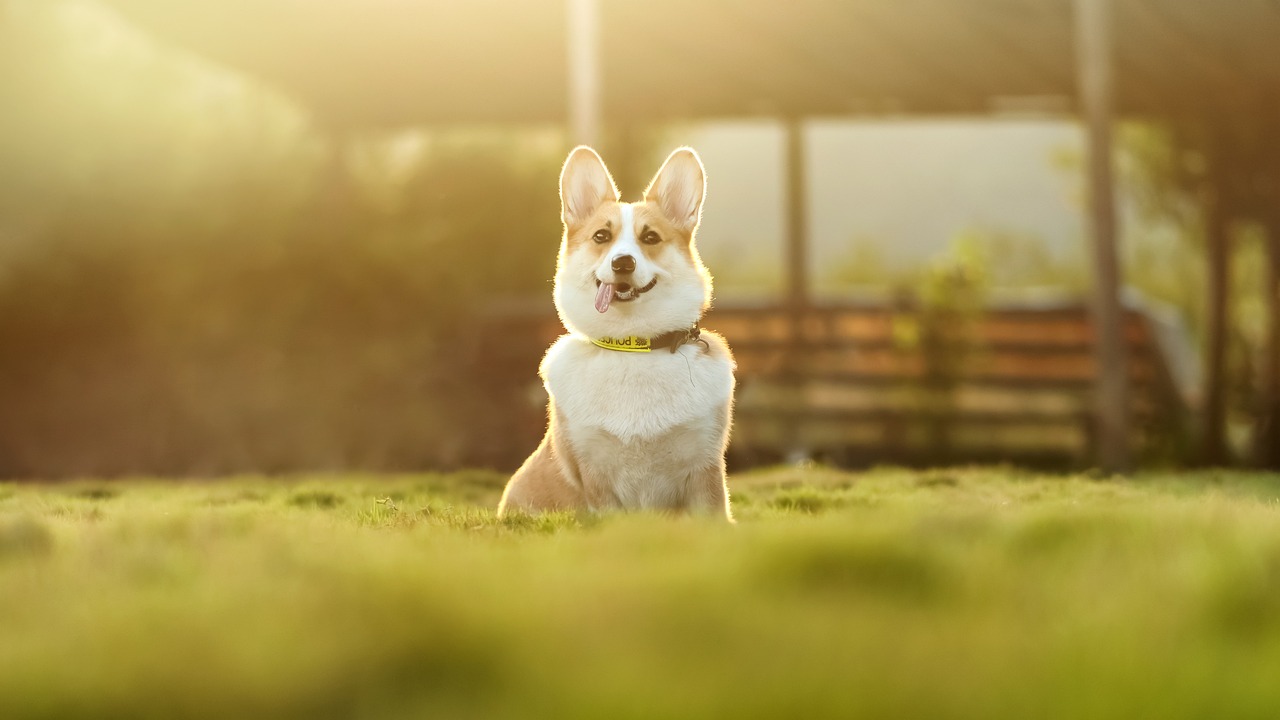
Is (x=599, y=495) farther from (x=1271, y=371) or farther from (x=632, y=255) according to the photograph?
(x=1271, y=371)

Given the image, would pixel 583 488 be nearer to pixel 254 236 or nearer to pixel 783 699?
pixel 783 699

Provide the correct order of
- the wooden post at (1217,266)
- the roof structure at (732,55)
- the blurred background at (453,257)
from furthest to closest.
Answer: the wooden post at (1217,266) < the blurred background at (453,257) < the roof structure at (732,55)

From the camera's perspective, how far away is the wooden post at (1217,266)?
14094 millimetres

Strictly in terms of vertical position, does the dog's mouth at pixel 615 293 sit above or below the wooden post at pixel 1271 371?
above

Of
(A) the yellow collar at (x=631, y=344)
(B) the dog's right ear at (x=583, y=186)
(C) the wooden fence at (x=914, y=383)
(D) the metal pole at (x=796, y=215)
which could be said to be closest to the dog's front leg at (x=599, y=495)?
(A) the yellow collar at (x=631, y=344)

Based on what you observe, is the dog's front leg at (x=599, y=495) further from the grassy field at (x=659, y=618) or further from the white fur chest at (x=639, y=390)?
the grassy field at (x=659, y=618)

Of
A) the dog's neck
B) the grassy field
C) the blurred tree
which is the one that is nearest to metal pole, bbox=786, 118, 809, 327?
the blurred tree

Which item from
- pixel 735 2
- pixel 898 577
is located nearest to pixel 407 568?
pixel 898 577

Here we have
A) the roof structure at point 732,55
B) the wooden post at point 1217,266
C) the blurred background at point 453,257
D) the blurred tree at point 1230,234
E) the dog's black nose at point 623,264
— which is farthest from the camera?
the wooden post at point 1217,266

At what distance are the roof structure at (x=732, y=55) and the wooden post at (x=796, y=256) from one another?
55cm

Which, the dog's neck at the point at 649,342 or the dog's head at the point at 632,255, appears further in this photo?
the dog's neck at the point at 649,342

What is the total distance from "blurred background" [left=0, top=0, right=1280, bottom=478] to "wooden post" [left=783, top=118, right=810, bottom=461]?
32mm

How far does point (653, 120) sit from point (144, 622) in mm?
13877

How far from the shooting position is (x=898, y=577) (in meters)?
2.84
